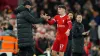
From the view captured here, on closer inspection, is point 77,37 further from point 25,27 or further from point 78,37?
point 25,27

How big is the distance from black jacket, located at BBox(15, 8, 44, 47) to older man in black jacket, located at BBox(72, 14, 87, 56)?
4.93ft

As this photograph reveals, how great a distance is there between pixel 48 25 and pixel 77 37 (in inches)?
262

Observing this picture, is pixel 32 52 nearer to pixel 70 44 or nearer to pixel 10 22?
pixel 70 44

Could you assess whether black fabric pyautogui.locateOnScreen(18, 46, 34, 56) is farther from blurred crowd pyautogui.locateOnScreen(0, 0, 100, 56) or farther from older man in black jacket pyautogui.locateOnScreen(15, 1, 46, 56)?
blurred crowd pyautogui.locateOnScreen(0, 0, 100, 56)

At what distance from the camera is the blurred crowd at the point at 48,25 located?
21425 mm

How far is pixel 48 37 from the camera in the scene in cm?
2214

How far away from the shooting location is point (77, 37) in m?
17.6

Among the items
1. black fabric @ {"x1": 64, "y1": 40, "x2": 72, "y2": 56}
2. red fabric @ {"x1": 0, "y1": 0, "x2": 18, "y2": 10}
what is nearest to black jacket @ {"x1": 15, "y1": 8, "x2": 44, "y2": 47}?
black fabric @ {"x1": 64, "y1": 40, "x2": 72, "y2": 56}

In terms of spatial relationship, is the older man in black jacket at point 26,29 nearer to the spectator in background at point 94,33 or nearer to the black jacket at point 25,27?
the black jacket at point 25,27

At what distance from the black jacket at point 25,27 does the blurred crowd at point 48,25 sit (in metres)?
3.51

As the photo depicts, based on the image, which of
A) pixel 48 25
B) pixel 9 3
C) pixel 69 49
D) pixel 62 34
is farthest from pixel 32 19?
pixel 9 3

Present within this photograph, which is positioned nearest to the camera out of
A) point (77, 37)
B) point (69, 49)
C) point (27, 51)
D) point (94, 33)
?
point (27, 51)

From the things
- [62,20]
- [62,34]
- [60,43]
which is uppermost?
Answer: [62,20]

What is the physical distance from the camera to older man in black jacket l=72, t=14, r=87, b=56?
17.6m
